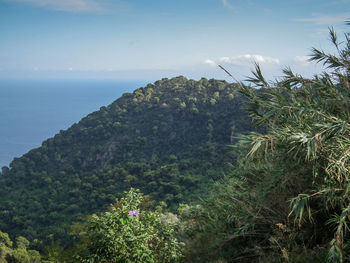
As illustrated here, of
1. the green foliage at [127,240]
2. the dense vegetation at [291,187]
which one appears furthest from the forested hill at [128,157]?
the green foliage at [127,240]

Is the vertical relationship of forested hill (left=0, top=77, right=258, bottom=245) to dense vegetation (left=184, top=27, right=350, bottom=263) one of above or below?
below

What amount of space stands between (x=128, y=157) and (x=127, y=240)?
34.7m

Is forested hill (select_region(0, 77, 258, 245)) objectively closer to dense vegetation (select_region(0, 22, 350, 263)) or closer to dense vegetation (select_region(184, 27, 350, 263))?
dense vegetation (select_region(0, 22, 350, 263))

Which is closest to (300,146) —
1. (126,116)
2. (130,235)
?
(130,235)

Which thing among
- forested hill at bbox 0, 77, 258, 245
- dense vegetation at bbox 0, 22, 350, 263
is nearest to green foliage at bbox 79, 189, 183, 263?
dense vegetation at bbox 0, 22, 350, 263

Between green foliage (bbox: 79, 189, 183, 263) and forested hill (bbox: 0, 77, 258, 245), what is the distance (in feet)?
54.3

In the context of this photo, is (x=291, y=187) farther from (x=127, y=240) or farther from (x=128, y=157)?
(x=128, y=157)

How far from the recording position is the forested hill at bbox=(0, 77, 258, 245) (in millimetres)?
27141

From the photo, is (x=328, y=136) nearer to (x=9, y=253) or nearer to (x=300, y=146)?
(x=300, y=146)

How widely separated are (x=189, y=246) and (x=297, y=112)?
3050mm

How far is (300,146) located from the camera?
12.4ft

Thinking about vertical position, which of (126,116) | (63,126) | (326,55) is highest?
(326,55)

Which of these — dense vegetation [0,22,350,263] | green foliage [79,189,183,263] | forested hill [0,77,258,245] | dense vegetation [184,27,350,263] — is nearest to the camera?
dense vegetation [184,27,350,263]

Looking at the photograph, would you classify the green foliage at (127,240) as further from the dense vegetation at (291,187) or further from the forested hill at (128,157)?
the forested hill at (128,157)
